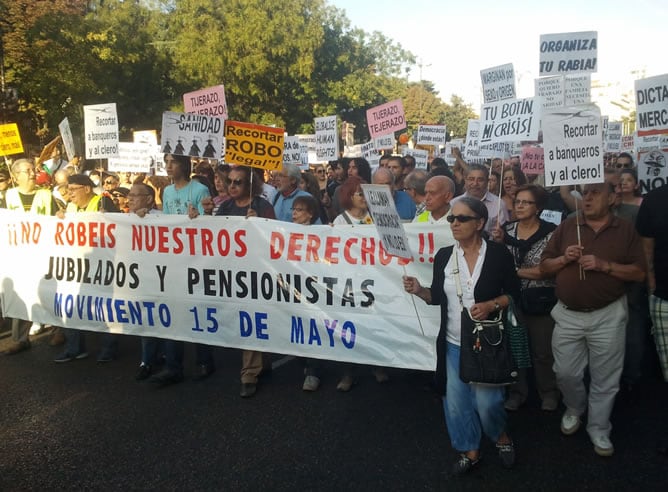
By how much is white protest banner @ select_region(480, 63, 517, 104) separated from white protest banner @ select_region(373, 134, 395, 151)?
2427 millimetres

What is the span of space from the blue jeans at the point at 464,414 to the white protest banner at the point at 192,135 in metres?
4.15

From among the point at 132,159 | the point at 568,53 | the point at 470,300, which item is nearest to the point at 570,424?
the point at 470,300

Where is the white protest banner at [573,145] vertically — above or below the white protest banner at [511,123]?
below

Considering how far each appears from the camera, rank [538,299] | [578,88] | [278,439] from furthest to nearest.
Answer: [578,88] → [538,299] → [278,439]

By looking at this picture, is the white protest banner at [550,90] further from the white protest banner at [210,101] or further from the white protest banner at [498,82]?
the white protest banner at [210,101]

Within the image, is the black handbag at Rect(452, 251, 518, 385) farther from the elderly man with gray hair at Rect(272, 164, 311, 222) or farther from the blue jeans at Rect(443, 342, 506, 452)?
the elderly man with gray hair at Rect(272, 164, 311, 222)

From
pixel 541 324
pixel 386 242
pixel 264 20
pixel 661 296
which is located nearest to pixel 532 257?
pixel 541 324

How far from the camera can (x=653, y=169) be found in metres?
7.74

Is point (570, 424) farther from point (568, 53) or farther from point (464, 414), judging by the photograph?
point (568, 53)

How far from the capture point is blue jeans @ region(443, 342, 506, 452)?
4.00 m

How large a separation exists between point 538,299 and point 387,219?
5.22 ft

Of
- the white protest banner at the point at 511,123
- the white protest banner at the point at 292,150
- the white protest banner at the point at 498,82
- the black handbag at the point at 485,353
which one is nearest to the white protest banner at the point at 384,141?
the white protest banner at the point at 292,150

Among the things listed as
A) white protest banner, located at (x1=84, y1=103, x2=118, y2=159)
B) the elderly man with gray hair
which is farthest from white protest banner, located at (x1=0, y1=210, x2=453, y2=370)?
white protest banner, located at (x1=84, y1=103, x2=118, y2=159)

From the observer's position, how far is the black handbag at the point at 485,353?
380cm
